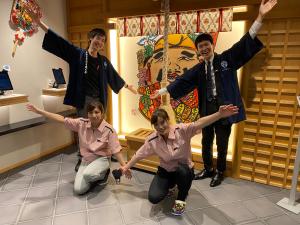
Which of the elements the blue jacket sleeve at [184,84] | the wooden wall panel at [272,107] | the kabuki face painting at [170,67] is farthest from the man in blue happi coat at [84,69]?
the wooden wall panel at [272,107]

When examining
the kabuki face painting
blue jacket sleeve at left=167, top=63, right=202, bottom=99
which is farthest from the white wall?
blue jacket sleeve at left=167, top=63, right=202, bottom=99

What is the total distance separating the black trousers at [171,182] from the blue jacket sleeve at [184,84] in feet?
2.66

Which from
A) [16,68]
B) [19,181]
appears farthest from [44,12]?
[19,181]

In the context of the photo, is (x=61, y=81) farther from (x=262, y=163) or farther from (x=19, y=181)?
(x=262, y=163)

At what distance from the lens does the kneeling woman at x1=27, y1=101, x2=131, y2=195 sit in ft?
8.20

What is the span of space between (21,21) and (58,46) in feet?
2.77

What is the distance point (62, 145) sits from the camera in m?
3.80

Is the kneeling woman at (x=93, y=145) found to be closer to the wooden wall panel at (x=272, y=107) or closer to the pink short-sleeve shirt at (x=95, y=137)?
the pink short-sleeve shirt at (x=95, y=137)

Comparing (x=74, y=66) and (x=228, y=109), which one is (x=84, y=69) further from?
(x=228, y=109)

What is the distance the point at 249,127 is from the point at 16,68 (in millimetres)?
2769

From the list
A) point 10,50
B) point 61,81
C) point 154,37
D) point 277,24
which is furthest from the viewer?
point 61,81

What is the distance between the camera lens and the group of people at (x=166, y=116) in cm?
220

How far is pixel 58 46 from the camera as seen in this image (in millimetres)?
2660

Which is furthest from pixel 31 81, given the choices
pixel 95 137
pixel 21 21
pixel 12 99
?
pixel 95 137
